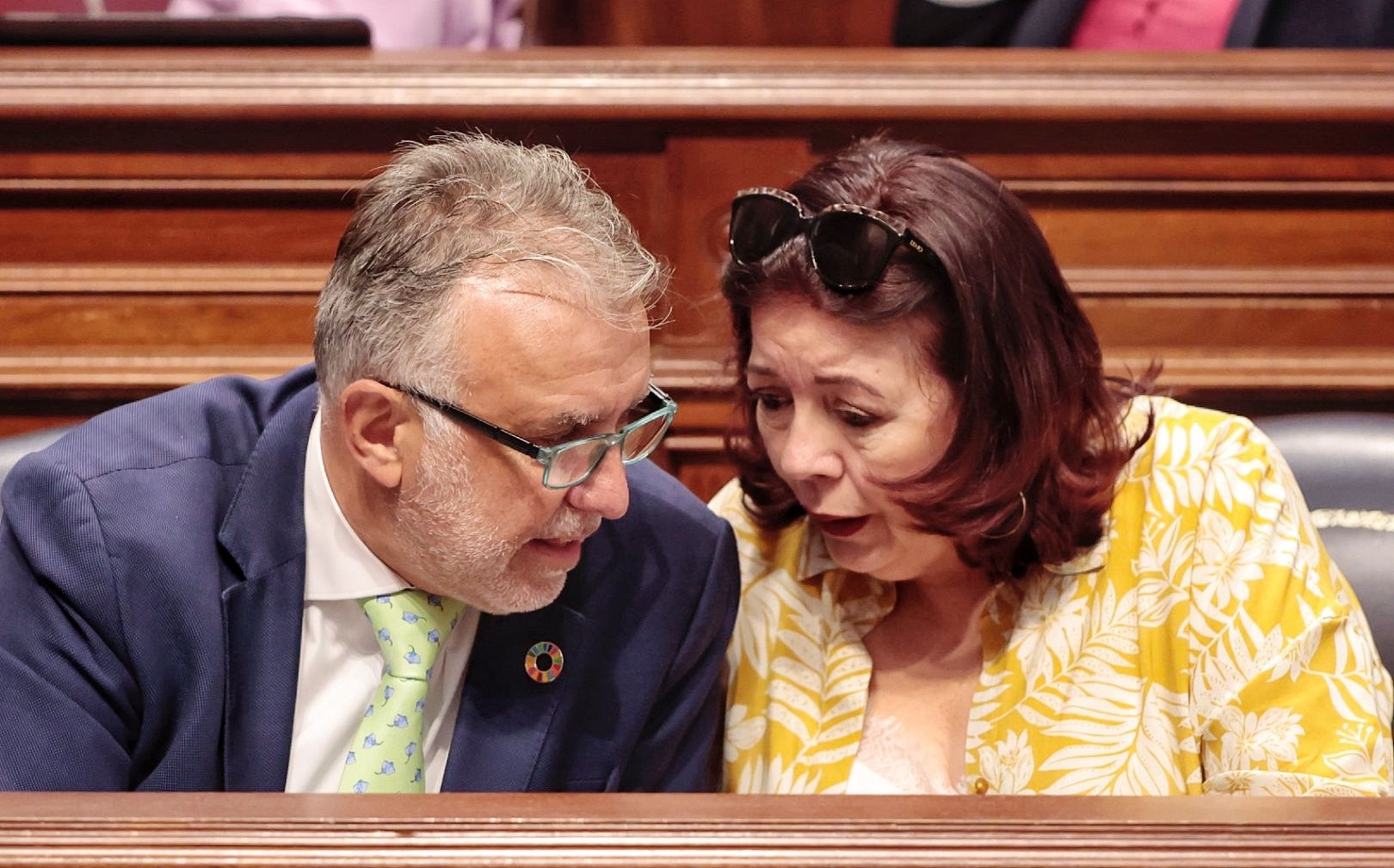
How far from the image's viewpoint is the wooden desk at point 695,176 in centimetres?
186

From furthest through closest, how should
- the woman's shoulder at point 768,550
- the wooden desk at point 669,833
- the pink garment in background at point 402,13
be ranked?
the pink garment in background at point 402,13 < the woman's shoulder at point 768,550 < the wooden desk at point 669,833

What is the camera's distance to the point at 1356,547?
167 cm

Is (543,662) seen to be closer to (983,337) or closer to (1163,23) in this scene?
(983,337)

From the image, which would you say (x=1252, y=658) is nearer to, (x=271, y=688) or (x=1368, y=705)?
(x=1368, y=705)

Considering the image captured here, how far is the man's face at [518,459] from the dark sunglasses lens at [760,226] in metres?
0.19

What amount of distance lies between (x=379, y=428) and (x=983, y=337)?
598mm

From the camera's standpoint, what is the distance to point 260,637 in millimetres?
1373

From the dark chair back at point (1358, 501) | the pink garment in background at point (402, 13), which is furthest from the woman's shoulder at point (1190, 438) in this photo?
the pink garment in background at point (402, 13)

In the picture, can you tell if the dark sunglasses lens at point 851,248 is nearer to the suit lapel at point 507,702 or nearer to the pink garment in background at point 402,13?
the suit lapel at point 507,702

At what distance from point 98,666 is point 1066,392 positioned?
99 cm

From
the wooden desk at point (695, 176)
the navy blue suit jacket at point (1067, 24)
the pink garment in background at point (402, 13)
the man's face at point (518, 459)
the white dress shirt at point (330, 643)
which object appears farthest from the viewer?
the pink garment in background at point (402, 13)

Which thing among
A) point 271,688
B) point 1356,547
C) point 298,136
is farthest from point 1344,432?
point 298,136

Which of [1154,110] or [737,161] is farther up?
[1154,110]

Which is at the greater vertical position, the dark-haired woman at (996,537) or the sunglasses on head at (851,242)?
the sunglasses on head at (851,242)
